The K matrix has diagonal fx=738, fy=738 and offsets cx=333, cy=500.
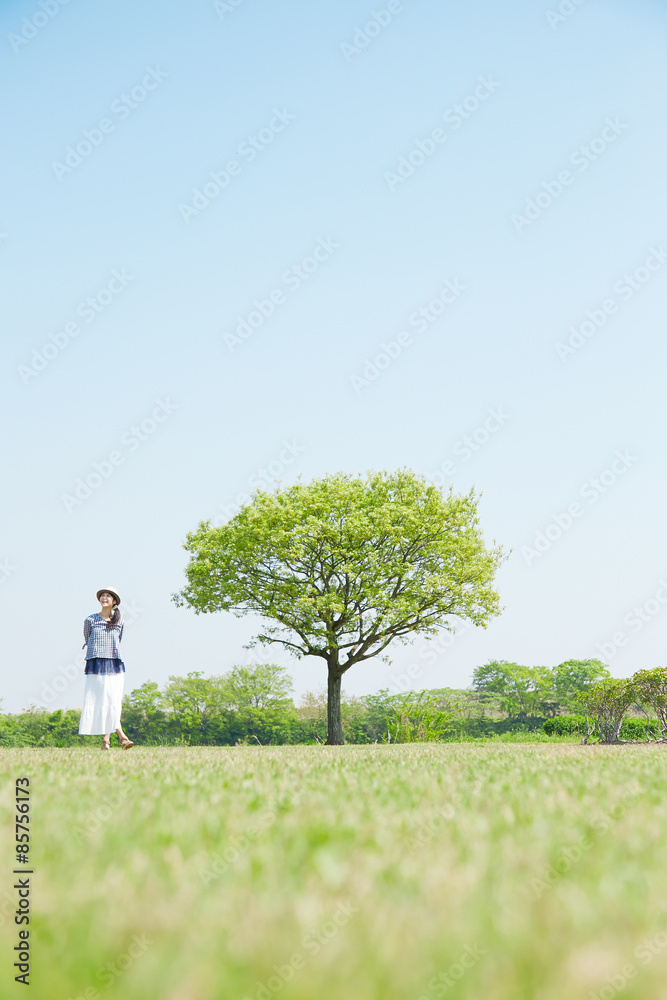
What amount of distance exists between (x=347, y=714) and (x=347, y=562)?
34.5 feet

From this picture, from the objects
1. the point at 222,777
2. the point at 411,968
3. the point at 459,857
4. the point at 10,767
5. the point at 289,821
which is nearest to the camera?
the point at 411,968

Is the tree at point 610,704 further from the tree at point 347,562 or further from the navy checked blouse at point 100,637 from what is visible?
the navy checked blouse at point 100,637

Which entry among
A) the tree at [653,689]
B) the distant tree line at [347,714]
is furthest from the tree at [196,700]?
the tree at [653,689]

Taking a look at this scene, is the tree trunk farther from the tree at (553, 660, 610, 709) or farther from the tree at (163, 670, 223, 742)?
the tree at (553, 660, 610, 709)

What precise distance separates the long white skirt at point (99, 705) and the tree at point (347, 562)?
1242 cm

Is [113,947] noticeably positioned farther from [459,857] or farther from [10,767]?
[10,767]

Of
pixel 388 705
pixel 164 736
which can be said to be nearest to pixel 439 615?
pixel 388 705

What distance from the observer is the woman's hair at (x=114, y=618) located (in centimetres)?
1345

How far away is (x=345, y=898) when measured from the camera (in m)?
2.84

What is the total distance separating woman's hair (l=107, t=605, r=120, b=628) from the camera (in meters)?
13.5

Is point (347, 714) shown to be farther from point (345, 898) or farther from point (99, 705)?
point (345, 898)

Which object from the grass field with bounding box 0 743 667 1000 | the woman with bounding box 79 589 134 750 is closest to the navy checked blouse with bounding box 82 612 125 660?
the woman with bounding box 79 589 134 750

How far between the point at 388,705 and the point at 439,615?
411 inches

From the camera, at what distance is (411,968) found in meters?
2.18
